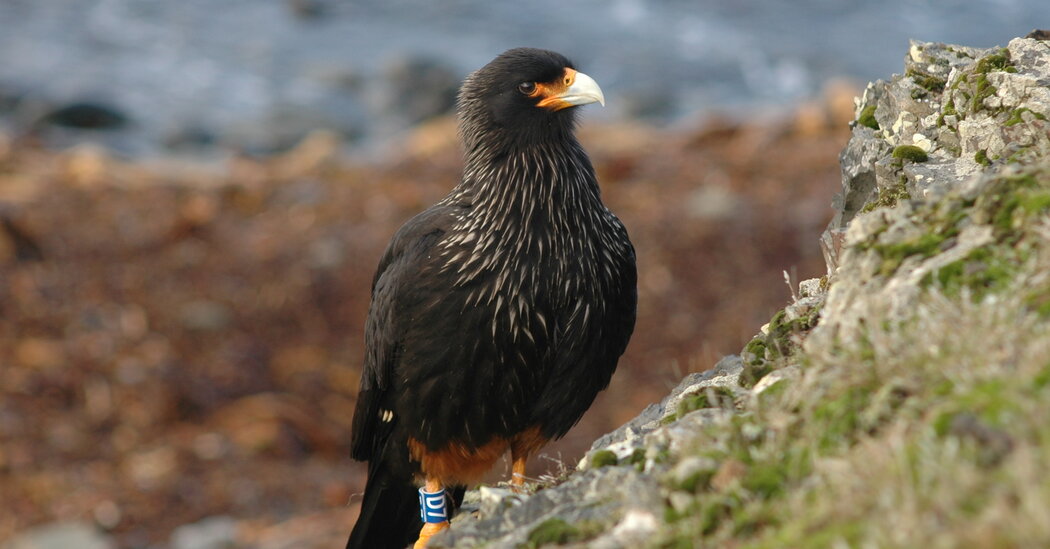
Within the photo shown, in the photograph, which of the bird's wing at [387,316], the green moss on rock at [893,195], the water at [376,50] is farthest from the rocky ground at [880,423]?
the water at [376,50]

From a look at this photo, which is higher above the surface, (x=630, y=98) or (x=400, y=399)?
(x=630, y=98)

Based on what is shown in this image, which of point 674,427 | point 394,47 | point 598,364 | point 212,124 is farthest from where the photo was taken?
point 394,47

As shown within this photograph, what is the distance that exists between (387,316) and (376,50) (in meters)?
17.8

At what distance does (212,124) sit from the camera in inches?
762

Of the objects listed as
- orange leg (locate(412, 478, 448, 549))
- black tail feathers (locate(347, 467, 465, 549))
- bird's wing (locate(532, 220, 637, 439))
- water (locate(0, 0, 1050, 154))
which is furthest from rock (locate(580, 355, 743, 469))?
water (locate(0, 0, 1050, 154))

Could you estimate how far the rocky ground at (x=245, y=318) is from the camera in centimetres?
873

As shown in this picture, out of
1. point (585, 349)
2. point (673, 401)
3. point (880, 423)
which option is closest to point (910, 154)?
point (673, 401)

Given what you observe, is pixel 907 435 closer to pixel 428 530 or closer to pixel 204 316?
pixel 428 530

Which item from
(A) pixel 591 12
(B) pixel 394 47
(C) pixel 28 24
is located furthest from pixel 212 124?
(A) pixel 591 12

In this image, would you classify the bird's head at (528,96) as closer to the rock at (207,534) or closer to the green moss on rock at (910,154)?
the green moss on rock at (910,154)

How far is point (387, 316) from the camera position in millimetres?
5387

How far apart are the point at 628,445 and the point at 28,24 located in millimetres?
21976

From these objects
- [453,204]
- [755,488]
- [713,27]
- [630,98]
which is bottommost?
[755,488]

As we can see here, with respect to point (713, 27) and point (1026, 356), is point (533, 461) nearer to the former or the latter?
point (1026, 356)
